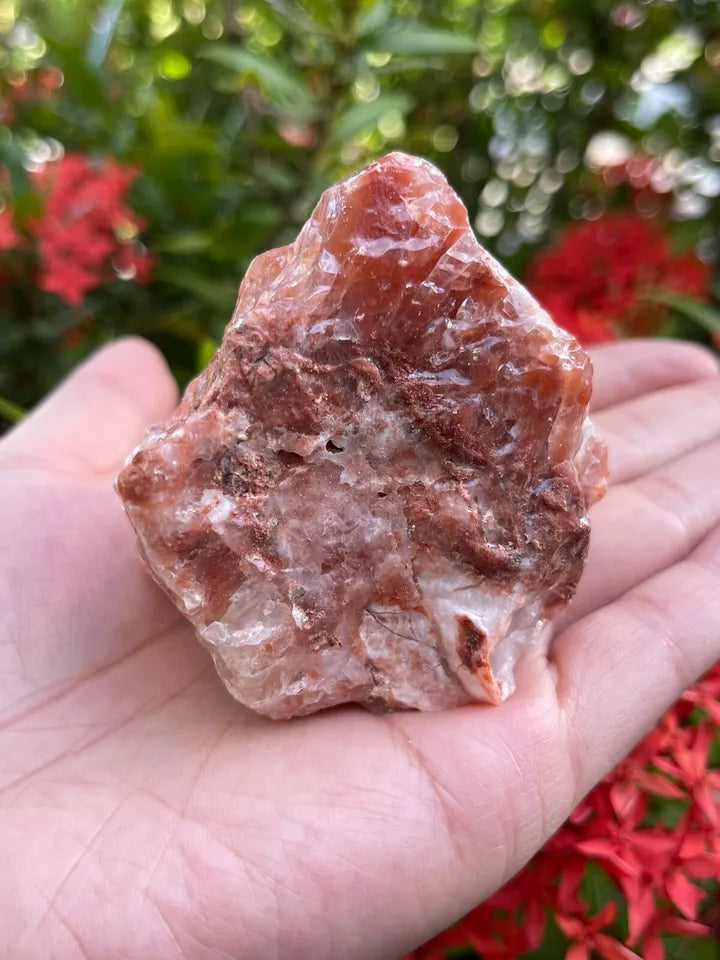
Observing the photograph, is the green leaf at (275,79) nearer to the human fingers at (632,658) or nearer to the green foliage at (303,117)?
the green foliage at (303,117)

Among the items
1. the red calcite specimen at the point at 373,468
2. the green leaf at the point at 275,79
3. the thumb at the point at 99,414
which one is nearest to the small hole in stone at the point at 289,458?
the red calcite specimen at the point at 373,468

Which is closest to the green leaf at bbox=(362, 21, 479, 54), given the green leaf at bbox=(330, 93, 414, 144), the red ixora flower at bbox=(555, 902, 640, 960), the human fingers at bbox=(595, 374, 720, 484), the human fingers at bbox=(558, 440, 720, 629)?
the green leaf at bbox=(330, 93, 414, 144)

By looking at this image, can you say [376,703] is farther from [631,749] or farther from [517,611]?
[631,749]

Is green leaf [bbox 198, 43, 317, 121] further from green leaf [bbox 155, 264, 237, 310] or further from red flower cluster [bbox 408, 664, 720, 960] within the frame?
red flower cluster [bbox 408, 664, 720, 960]

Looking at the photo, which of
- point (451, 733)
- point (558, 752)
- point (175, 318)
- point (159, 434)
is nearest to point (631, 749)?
point (558, 752)

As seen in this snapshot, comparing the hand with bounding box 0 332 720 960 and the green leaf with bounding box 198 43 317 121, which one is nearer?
the hand with bounding box 0 332 720 960

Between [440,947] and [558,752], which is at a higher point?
[558,752]

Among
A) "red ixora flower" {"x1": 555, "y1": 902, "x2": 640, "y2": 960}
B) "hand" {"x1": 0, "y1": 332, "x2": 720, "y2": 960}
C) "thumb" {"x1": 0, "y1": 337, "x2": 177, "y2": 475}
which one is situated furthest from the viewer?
"thumb" {"x1": 0, "y1": 337, "x2": 177, "y2": 475}
